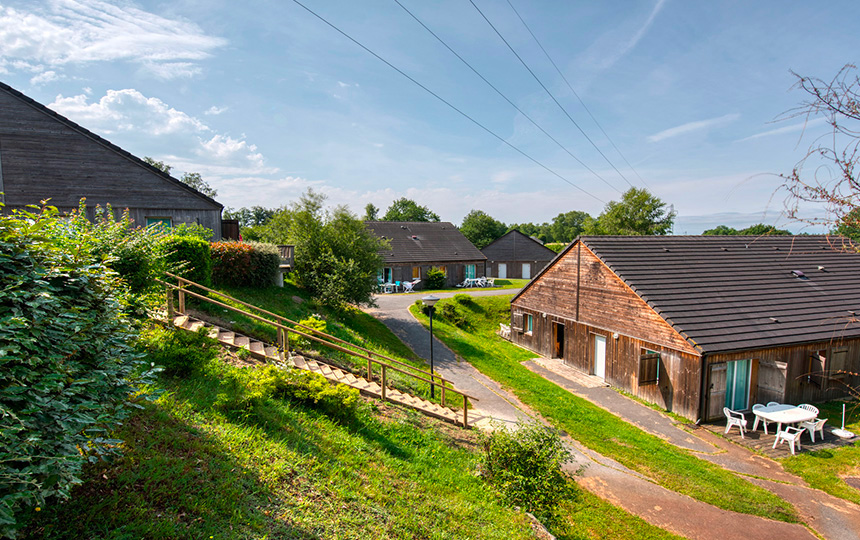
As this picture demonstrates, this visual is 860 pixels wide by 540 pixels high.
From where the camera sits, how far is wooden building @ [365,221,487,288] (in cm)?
3622

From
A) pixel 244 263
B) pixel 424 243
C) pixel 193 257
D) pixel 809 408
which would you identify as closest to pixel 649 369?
pixel 809 408

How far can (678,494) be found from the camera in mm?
8711

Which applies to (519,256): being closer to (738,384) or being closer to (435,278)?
(435,278)

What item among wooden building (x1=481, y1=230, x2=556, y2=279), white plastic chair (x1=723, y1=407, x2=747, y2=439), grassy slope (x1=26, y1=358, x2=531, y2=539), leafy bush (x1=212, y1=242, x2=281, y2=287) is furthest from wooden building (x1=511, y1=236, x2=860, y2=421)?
wooden building (x1=481, y1=230, x2=556, y2=279)

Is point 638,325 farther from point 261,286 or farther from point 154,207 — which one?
point 154,207

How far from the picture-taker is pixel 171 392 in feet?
20.4

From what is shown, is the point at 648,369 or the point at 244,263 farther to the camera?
the point at 244,263

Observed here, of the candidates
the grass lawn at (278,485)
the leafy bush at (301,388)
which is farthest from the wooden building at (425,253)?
the grass lawn at (278,485)

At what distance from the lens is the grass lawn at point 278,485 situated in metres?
3.95

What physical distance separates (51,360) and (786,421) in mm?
16181

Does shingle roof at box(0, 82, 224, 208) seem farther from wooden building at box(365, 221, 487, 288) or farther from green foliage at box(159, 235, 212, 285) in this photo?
wooden building at box(365, 221, 487, 288)

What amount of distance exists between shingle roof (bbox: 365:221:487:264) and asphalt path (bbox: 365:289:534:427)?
9938 millimetres

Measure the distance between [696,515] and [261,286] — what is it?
1572 centimetres

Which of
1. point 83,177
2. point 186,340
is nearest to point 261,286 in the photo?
point 83,177
